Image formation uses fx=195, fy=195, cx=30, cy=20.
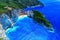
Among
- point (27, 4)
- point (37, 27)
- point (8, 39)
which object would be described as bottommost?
point (8, 39)

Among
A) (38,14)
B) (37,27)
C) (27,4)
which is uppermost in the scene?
(27,4)

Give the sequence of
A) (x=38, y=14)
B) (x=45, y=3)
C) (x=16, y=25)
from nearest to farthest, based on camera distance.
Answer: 1. (x=16, y=25)
2. (x=38, y=14)
3. (x=45, y=3)

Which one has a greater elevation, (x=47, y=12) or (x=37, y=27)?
(x=47, y=12)

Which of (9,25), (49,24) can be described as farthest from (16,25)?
(49,24)

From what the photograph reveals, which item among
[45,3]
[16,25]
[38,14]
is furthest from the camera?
[45,3]

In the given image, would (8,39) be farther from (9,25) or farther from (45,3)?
(45,3)

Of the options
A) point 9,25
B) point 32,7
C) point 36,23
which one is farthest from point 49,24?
point 9,25

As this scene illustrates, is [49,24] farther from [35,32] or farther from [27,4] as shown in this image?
[27,4]

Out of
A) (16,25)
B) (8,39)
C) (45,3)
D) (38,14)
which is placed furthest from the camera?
(45,3)

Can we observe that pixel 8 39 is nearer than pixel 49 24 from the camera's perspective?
Yes
